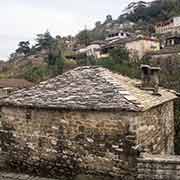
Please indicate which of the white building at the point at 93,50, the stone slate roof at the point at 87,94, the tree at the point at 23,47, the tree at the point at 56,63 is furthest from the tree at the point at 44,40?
the stone slate roof at the point at 87,94

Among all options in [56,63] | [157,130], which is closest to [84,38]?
[56,63]

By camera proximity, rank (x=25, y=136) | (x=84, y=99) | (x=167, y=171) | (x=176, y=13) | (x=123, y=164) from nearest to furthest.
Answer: (x=167, y=171), (x=123, y=164), (x=84, y=99), (x=25, y=136), (x=176, y=13)

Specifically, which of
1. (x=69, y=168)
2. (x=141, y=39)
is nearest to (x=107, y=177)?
(x=69, y=168)

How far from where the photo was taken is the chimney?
407 inches

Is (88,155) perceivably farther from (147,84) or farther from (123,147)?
(147,84)

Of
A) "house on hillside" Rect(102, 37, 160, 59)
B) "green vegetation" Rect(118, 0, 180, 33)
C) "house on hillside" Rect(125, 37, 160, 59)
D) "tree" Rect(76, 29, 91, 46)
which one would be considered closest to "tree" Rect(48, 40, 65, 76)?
"house on hillside" Rect(102, 37, 160, 59)

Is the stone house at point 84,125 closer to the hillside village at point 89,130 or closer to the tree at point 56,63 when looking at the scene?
the hillside village at point 89,130

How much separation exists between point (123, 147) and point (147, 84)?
306 cm

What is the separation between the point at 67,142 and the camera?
9156 millimetres

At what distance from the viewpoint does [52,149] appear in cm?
944

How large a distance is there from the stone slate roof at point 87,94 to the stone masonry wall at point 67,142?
28cm

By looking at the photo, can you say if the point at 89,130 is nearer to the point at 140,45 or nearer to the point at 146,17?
the point at 140,45

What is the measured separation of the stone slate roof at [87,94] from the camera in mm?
8461

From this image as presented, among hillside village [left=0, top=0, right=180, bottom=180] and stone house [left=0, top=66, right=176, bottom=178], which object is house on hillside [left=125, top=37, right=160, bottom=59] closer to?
hillside village [left=0, top=0, right=180, bottom=180]
